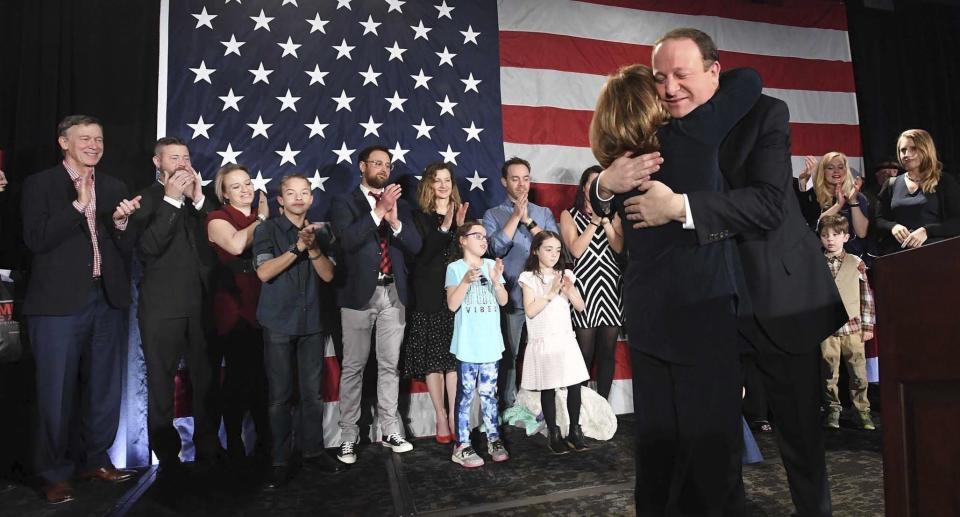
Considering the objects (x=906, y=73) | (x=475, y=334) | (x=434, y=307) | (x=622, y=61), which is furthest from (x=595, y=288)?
(x=906, y=73)

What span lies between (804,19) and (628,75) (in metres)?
5.49

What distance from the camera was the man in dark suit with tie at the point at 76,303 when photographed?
318 centimetres

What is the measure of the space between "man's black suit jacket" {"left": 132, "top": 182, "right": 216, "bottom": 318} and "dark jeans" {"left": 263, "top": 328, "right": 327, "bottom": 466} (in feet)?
1.88

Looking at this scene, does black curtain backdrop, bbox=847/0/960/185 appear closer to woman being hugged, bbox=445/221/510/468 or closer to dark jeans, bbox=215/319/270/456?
woman being hugged, bbox=445/221/510/468

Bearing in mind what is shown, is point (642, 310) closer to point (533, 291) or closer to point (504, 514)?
point (504, 514)

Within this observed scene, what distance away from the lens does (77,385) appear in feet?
11.2

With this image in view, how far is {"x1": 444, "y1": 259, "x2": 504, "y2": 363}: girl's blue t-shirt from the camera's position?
3625mm

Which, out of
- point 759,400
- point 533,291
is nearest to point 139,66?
point 533,291

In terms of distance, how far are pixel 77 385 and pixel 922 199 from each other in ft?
18.3

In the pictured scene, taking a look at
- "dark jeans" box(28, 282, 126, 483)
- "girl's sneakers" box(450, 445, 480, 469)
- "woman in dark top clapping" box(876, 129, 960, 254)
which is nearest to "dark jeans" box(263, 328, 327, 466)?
"girl's sneakers" box(450, 445, 480, 469)

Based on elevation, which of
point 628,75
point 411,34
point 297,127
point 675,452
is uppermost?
point 411,34

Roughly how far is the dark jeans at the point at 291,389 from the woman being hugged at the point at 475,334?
84 centimetres

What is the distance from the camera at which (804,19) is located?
5.75 m

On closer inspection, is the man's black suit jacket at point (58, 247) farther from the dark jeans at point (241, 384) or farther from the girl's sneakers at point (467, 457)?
the girl's sneakers at point (467, 457)
